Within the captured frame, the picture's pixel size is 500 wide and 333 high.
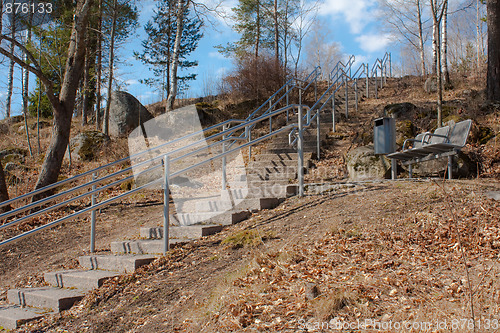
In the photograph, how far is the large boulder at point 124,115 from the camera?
15781mm

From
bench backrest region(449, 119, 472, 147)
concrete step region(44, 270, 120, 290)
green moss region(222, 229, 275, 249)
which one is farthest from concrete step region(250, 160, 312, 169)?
concrete step region(44, 270, 120, 290)

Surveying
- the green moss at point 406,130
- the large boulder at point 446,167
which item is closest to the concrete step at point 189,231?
the large boulder at point 446,167

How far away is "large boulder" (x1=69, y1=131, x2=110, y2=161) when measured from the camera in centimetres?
1302

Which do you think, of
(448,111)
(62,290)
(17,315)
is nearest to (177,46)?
(448,111)

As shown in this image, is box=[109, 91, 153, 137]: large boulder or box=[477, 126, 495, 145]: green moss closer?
box=[477, 126, 495, 145]: green moss

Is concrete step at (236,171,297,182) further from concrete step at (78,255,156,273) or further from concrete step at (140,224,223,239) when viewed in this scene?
concrete step at (78,255,156,273)

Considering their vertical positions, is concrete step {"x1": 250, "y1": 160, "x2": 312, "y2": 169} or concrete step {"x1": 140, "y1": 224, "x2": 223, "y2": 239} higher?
concrete step {"x1": 250, "y1": 160, "x2": 312, "y2": 169}

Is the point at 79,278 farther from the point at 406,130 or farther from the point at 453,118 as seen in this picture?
the point at 453,118

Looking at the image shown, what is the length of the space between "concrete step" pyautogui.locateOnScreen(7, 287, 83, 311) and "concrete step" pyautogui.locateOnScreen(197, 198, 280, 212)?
209cm

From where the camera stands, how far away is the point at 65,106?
934 cm

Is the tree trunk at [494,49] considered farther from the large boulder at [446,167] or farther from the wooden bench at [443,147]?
the wooden bench at [443,147]

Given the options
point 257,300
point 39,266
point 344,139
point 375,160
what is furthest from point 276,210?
point 344,139

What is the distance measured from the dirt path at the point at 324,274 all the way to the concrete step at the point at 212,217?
9.6 inches

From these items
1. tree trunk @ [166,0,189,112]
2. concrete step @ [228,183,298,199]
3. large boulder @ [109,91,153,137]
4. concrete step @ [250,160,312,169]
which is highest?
tree trunk @ [166,0,189,112]
